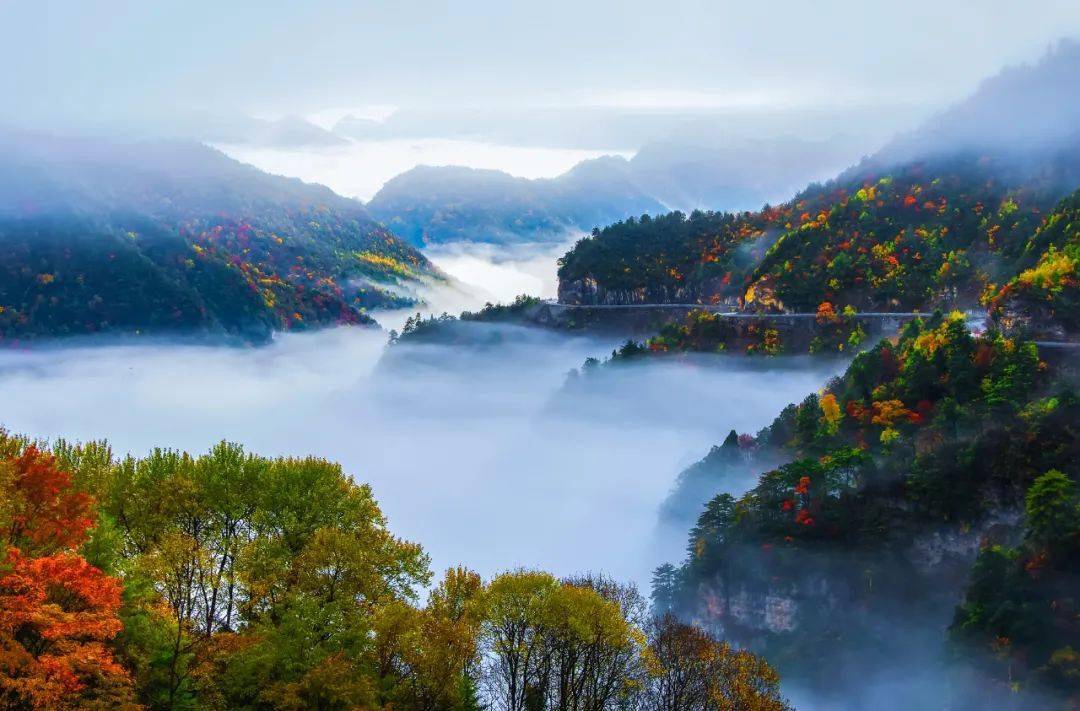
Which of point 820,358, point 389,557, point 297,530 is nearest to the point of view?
point 389,557

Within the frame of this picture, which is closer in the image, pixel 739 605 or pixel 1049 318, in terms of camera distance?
pixel 739 605

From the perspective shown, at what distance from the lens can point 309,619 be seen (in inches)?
1897

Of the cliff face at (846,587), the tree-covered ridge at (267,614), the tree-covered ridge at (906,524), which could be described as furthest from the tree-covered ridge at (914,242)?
the tree-covered ridge at (267,614)

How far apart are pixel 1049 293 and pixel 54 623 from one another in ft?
371

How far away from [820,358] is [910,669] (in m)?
93.9

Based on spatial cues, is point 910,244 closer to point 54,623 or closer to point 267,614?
point 267,614

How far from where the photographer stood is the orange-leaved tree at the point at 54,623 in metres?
37.1

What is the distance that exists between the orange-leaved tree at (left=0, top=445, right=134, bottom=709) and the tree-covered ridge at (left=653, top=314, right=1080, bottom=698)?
2510 inches

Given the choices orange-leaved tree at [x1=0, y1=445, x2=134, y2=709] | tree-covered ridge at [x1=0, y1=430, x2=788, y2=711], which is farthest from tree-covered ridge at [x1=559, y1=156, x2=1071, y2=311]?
orange-leaved tree at [x1=0, y1=445, x2=134, y2=709]

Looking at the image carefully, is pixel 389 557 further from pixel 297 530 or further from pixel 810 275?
pixel 810 275

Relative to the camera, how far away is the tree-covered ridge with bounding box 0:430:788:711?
40.2m

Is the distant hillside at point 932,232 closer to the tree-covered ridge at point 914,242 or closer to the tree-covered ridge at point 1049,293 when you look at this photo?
the tree-covered ridge at point 914,242

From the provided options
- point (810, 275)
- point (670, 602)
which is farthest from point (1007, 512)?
point (810, 275)

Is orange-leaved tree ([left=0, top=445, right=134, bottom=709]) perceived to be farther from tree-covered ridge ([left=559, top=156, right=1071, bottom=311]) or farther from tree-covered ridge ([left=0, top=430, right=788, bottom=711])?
tree-covered ridge ([left=559, top=156, right=1071, bottom=311])
